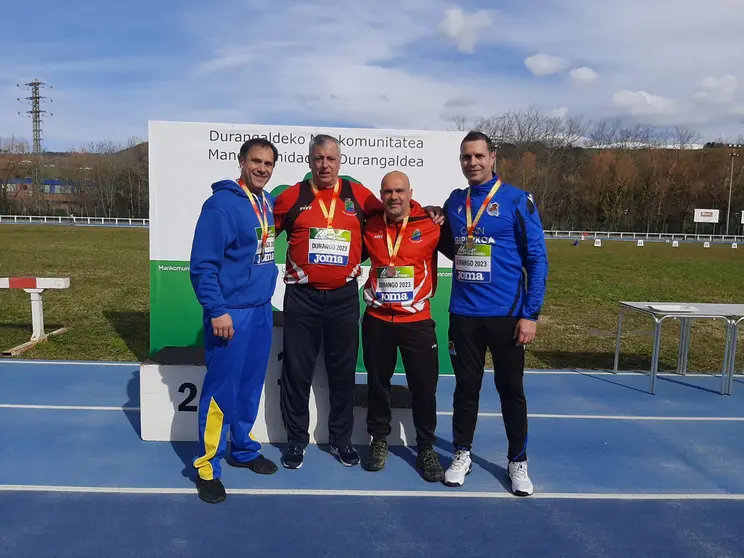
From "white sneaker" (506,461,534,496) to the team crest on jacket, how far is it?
1856 millimetres

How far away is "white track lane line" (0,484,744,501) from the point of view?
11.5ft

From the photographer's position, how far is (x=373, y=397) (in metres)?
3.91

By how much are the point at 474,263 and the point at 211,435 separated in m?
1.84

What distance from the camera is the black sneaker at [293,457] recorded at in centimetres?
389

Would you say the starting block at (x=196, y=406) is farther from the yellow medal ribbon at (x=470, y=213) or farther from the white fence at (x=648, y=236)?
the white fence at (x=648, y=236)

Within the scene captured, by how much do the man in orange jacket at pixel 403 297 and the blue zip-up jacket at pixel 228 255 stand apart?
0.67 meters

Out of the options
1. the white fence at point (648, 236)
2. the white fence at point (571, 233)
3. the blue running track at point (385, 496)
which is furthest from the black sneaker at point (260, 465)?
the white fence at point (648, 236)

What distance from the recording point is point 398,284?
142 inches

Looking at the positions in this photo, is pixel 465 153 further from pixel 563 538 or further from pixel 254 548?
pixel 254 548

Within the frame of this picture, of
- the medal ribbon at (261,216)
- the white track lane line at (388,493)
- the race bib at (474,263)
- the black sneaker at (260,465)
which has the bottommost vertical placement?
the white track lane line at (388,493)

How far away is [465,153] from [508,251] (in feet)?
2.02

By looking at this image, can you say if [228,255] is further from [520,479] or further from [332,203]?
[520,479]

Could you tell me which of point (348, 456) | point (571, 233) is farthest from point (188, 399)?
point (571, 233)

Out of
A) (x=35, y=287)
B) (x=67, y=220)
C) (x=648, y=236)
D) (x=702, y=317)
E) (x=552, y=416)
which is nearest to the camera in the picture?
(x=552, y=416)
